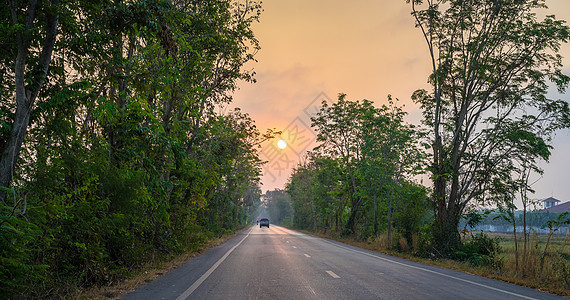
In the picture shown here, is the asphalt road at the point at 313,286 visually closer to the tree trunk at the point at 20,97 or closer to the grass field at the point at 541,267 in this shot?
the grass field at the point at 541,267

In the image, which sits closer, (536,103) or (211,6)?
(211,6)

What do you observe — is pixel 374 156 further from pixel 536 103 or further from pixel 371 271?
pixel 371 271

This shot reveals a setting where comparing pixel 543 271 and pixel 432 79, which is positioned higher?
pixel 432 79

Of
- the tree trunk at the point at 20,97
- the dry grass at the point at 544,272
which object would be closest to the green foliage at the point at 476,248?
the dry grass at the point at 544,272

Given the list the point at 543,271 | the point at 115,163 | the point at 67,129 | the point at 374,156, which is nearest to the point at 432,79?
the point at 374,156

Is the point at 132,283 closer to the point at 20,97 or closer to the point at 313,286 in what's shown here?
the point at 313,286

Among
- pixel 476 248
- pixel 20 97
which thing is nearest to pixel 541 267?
pixel 476 248

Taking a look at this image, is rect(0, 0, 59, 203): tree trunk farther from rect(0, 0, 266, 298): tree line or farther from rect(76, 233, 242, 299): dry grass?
rect(76, 233, 242, 299): dry grass

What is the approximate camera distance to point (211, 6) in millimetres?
14203

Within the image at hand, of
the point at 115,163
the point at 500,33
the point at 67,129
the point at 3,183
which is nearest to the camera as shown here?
the point at 3,183

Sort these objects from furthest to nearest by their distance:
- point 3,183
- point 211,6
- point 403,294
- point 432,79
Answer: point 432,79, point 211,6, point 403,294, point 3,183

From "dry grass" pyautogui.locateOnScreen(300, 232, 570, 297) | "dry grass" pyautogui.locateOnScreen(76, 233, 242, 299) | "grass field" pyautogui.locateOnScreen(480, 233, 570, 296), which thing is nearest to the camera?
"dry grass" pyautogui.locateOnScreen(76, 233, 242, 299)

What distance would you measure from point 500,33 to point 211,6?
48.2 feet

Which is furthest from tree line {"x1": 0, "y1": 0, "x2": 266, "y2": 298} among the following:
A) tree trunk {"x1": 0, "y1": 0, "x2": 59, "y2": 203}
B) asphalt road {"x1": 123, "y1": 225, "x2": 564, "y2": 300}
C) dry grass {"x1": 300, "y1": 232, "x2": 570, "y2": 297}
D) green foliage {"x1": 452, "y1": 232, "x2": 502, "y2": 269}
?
green foliage {"x1": 452, "y1": 232, "x2": 502, "y2": 269}
